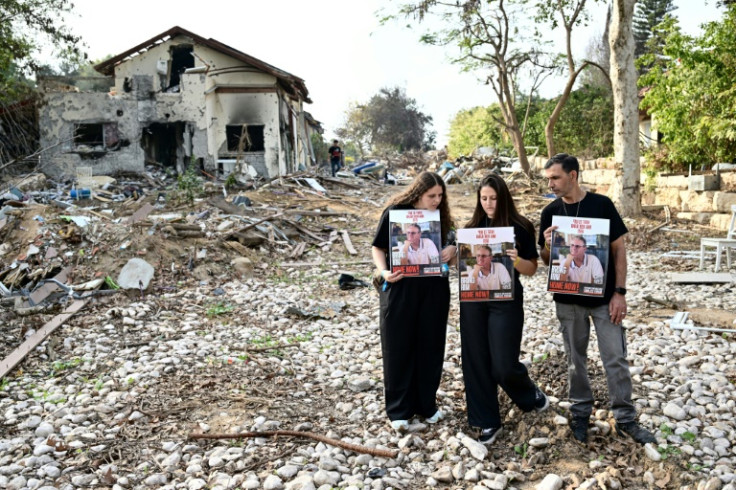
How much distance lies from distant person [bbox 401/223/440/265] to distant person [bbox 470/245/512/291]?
0.31 metres

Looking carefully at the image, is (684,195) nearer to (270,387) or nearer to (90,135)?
(270,387)

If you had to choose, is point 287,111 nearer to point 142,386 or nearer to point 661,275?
point 661,275

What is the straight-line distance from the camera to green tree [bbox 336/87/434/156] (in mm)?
51406

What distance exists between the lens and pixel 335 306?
8289 millimetres

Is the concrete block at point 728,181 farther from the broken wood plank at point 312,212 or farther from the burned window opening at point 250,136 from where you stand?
the burned window opening at point 250,136

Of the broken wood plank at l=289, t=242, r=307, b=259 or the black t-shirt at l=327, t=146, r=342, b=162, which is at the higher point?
the black t-shirt at l=327, t=146, r=342, b=162

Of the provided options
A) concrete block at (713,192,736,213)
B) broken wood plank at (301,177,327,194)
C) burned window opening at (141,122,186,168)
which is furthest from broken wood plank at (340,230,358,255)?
burned window opening at (141,122,186,168)

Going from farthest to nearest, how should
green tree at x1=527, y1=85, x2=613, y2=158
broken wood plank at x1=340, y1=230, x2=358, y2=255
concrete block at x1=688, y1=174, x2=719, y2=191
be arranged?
green tree at x1=527, y1=85, x2=613, y2=158 < broken wood plank at x1=340, y1=230, x2=358, y2=255 < concrete block at x1=688, y1=174, x2=719, y2=191

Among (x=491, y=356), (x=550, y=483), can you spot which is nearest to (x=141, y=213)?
(x=491, y=356)

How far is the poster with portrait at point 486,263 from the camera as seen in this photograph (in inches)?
143

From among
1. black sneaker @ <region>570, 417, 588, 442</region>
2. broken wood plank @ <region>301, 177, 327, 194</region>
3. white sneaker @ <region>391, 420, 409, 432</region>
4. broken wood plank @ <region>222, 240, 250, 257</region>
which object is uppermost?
broken wood plank @ <region>301, 177, 327, 194</region>

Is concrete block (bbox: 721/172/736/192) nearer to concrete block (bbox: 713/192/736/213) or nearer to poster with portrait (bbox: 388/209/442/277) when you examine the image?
concrete block (bbox: 713/192/736/213)

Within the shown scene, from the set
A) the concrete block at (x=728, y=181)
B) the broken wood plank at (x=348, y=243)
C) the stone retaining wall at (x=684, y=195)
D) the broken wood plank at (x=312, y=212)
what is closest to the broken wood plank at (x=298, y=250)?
the broken wood plank at (x=348, y=243)

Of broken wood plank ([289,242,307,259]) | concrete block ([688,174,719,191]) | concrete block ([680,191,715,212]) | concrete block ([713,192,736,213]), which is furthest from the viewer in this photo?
concrete block ([680,191,715,212])
